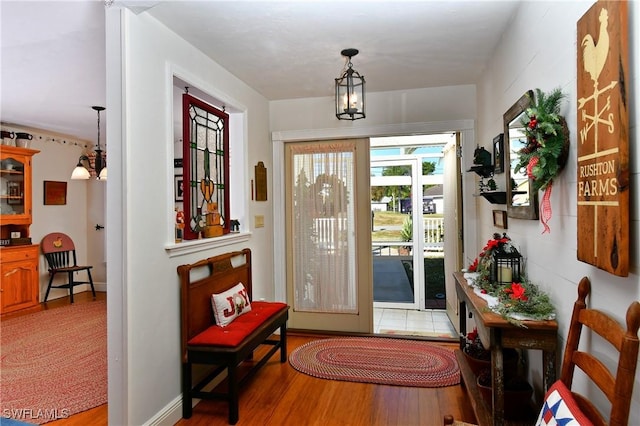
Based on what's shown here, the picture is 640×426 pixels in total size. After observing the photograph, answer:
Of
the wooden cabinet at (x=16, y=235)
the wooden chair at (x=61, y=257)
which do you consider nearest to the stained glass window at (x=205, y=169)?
the wooden cabinet at (x=16, y=235)

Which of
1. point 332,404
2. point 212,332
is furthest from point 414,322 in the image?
point 212,332

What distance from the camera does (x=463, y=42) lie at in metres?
2.80

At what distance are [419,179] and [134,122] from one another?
12.8 feet

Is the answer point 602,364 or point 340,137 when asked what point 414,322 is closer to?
point 340,137

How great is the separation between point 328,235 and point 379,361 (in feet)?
4.58

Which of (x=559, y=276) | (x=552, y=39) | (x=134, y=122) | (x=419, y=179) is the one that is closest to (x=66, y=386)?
(x=134, y=122)

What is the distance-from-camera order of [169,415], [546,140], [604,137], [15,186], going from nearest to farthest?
1. [604,137]
2. [546,140]
3. [169,415]
4. [15,186]

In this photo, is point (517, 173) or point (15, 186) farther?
point (15, 186)

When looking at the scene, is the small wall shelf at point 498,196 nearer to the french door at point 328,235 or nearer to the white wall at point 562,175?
the white wall at point 562,175

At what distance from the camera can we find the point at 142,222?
2207mm

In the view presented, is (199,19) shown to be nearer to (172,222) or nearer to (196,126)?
(196,126)

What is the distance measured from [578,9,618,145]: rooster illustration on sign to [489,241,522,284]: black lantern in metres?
0.96

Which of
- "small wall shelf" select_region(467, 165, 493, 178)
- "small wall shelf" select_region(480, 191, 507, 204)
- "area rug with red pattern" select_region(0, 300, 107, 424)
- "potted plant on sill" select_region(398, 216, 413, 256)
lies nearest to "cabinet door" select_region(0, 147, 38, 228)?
"area rug with red pattern" select_region(0, 300, 107, 424)

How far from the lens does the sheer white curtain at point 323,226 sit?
4.14 metres
